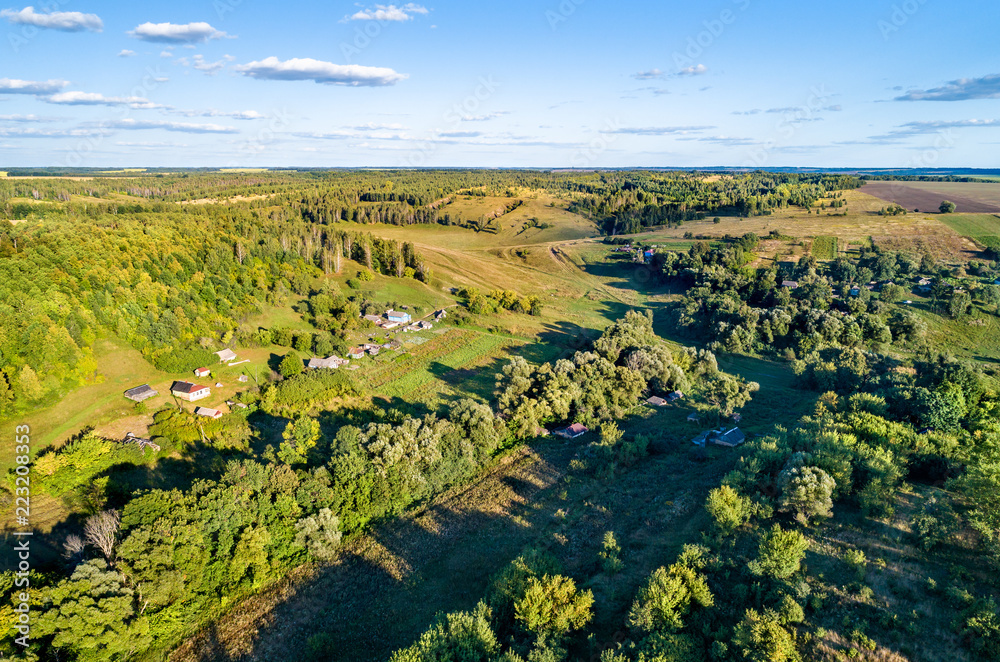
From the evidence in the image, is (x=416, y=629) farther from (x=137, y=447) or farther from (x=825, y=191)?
(x=825, y=191)

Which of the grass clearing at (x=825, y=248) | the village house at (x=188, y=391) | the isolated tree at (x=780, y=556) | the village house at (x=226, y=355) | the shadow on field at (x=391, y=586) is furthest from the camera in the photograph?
the grass clearing at (x=825, y=248)

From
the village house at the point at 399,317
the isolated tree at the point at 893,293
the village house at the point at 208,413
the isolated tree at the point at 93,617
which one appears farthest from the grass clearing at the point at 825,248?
the isolated tree at the point at 93,617

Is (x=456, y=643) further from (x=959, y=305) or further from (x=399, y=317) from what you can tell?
(x=959, y=305)

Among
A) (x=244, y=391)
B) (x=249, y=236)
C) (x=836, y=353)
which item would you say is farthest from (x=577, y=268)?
(x=244, y=391)

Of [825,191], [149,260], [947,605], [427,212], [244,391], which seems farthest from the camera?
[825,191]

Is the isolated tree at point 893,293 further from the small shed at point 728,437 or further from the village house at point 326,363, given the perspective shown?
the village house at point 326,363

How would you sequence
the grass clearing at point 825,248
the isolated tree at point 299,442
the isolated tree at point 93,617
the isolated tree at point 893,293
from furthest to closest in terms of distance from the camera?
1. the grass clearing at point 825,248
2. the isolated tree at point 893,293
3. the isolated tree at point 299,442
4. the isolated tree at point 93,617
